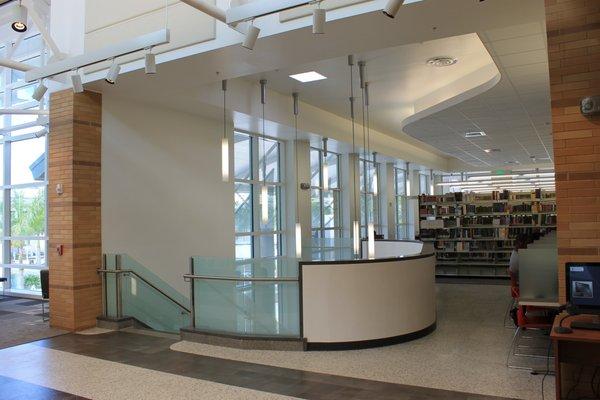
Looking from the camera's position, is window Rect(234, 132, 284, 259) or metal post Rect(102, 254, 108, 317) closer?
metal post Rect(102, 254, 108, 317)

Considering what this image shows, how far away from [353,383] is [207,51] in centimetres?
376

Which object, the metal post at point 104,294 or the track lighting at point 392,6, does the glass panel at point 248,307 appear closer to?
the metal post at point 104,294

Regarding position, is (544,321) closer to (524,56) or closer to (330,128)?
(524,56)

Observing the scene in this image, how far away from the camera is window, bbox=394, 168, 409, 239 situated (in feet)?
64.0

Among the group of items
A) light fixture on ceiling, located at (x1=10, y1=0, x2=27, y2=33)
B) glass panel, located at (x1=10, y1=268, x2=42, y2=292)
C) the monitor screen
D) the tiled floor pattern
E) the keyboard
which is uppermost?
light fixture on ceiling, located at (x1=10, y1=0, x2=27, y2=33)

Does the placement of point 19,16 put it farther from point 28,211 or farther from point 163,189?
point 28,211

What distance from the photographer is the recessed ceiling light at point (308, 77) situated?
8.30 meters

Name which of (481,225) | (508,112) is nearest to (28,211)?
(508,112)

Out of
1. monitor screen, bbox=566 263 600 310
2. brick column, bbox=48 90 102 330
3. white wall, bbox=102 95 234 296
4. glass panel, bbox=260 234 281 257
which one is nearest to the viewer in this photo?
monitor screen, bbox=566 263 600 310

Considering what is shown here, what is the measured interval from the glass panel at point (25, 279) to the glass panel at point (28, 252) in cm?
18

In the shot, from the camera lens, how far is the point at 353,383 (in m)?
4.46

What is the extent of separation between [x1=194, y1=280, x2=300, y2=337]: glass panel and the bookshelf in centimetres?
772

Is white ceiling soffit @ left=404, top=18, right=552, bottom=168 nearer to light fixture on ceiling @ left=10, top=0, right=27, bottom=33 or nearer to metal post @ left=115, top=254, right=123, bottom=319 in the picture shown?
light fixture on ceiling @ left=10, top=0, right=27, bottom=33

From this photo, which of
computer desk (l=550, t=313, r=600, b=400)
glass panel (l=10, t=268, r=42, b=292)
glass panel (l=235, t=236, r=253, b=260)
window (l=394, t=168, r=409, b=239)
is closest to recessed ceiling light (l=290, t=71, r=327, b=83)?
glass panel (l=235, t=236, r=253, b=260)
